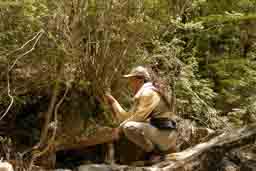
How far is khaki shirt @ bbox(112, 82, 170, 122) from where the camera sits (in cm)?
452

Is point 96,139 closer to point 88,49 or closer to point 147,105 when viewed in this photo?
point 88,49

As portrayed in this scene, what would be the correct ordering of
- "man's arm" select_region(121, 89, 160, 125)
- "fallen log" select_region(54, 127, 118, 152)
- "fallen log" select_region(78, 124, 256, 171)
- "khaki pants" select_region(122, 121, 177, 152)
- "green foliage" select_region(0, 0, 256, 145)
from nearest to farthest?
"fallen log" select_region(78, 124, 256, 171), "man's arm" select_region(121, 89, 160, 125), "khaki pants" select_region(122, 121, 177, 152), "green foliage" select_region(0, 0, 256, 145), "fallen log" select_region(54, 127, 118, 152)

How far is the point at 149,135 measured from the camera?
4.77 meters

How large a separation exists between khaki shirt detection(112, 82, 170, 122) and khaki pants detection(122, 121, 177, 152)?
0.09m

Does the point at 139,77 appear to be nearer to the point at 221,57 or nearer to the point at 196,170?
the point at 196,170

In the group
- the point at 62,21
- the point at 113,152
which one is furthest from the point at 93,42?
the point at 113,152

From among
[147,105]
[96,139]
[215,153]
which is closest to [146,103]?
[147,105]

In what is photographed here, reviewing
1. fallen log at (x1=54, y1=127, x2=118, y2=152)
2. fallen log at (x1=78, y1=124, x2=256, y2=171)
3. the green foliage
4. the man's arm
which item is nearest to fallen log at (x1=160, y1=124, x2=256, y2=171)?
fallen log at (x1=78, y1=124, x2=256, y2=171)

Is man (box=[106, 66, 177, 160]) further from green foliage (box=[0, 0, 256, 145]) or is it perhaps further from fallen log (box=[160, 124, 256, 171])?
green foliage (box=[0, 0, 256, 145])

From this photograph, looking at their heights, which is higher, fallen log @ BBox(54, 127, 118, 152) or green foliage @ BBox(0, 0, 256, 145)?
green foliage @ BBox(0, 0, 256, 145)

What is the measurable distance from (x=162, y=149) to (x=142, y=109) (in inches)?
28.1

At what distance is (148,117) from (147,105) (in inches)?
9.3

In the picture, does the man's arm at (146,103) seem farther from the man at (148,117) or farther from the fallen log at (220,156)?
the fallen log at (220,156)

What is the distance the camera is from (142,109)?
15.0ft
